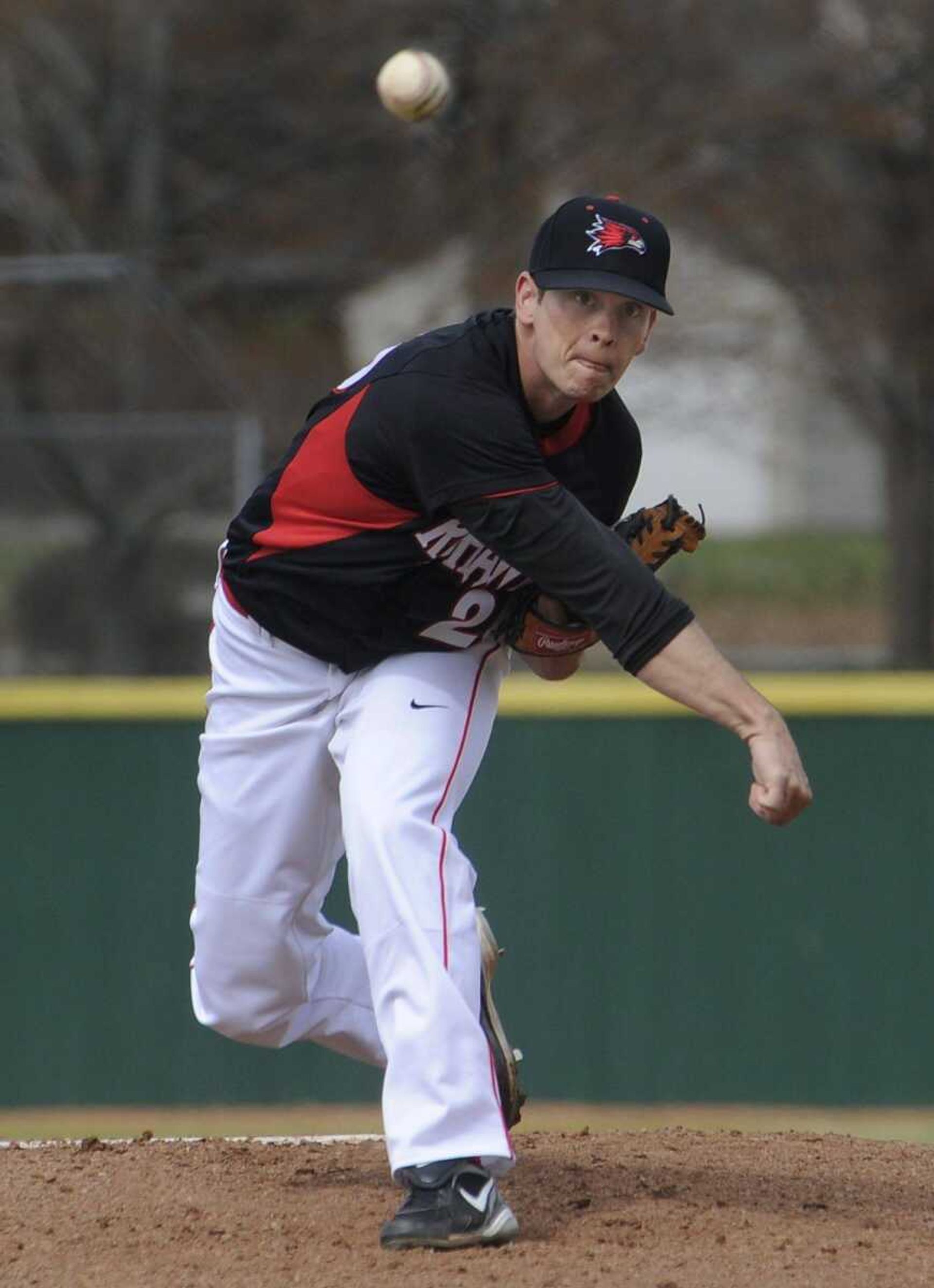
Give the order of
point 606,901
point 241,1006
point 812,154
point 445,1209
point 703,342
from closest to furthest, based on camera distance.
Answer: point 445,1209 < point 241,1006 < point 606,901 < point 812,154 < point 703,342

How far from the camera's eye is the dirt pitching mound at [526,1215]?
11.7ft

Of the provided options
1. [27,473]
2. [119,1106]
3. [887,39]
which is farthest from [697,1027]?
[887,39]

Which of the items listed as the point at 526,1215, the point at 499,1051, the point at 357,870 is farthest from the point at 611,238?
the point at 526,1215

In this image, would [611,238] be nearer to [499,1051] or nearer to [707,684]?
[707,684]

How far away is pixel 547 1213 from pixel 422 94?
4751 mm

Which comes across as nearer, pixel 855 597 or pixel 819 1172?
pixel 819 1172

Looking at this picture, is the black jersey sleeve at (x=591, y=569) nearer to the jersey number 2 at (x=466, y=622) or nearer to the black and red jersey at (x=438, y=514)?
the black and red jersey at (x=438, y=514)

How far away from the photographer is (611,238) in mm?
3586

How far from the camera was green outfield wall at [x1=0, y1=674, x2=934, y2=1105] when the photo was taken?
21.9 ft

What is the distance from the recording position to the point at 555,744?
265 inches

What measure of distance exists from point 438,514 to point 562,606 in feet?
1.27

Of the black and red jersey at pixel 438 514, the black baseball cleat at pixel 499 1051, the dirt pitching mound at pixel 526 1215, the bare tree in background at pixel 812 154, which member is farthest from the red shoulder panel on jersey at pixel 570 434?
the bare tree in background at pixel 812 154

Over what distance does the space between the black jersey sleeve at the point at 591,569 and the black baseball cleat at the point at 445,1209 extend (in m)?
0.96

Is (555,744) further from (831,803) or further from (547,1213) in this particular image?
(547,1213)
